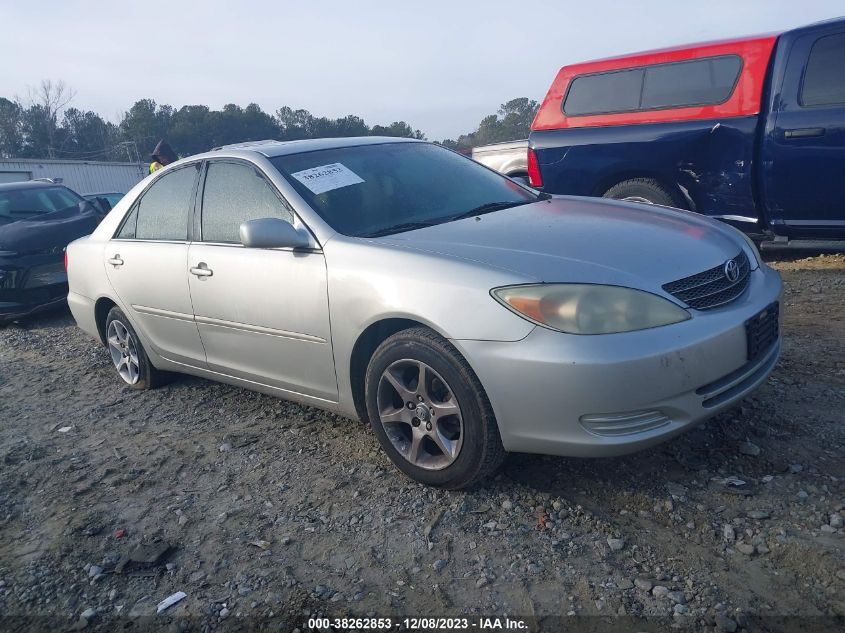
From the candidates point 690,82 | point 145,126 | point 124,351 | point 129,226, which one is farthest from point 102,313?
point 145,126

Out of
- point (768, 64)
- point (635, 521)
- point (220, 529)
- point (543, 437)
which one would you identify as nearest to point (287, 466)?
point (220, 529)

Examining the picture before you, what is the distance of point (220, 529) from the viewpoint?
287 cm

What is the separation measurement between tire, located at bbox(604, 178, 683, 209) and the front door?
11.9 ft

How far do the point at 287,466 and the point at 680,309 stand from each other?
6.42 ft

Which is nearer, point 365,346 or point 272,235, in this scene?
point 365,346

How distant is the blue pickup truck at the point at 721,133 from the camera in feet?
18.0

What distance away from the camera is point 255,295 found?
3.49 m

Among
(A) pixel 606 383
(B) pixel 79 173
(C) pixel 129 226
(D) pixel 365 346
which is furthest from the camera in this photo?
(B) pixel 79 173

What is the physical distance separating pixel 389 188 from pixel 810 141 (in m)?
3.76

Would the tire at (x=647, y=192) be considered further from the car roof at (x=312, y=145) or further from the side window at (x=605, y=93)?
the car roof at (x=312, y=145)

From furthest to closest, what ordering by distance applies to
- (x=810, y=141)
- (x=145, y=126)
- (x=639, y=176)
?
(x=145, y=126)
(x=639, y=176)
(x=810, y=141)

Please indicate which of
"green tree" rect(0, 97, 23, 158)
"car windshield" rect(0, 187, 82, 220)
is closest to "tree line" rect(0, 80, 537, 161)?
"green tree" rect(0, 97, 23, 158)

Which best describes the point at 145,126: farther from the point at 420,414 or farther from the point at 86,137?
the point at 420,414

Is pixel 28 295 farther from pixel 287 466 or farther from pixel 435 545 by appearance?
pixel 435 545
